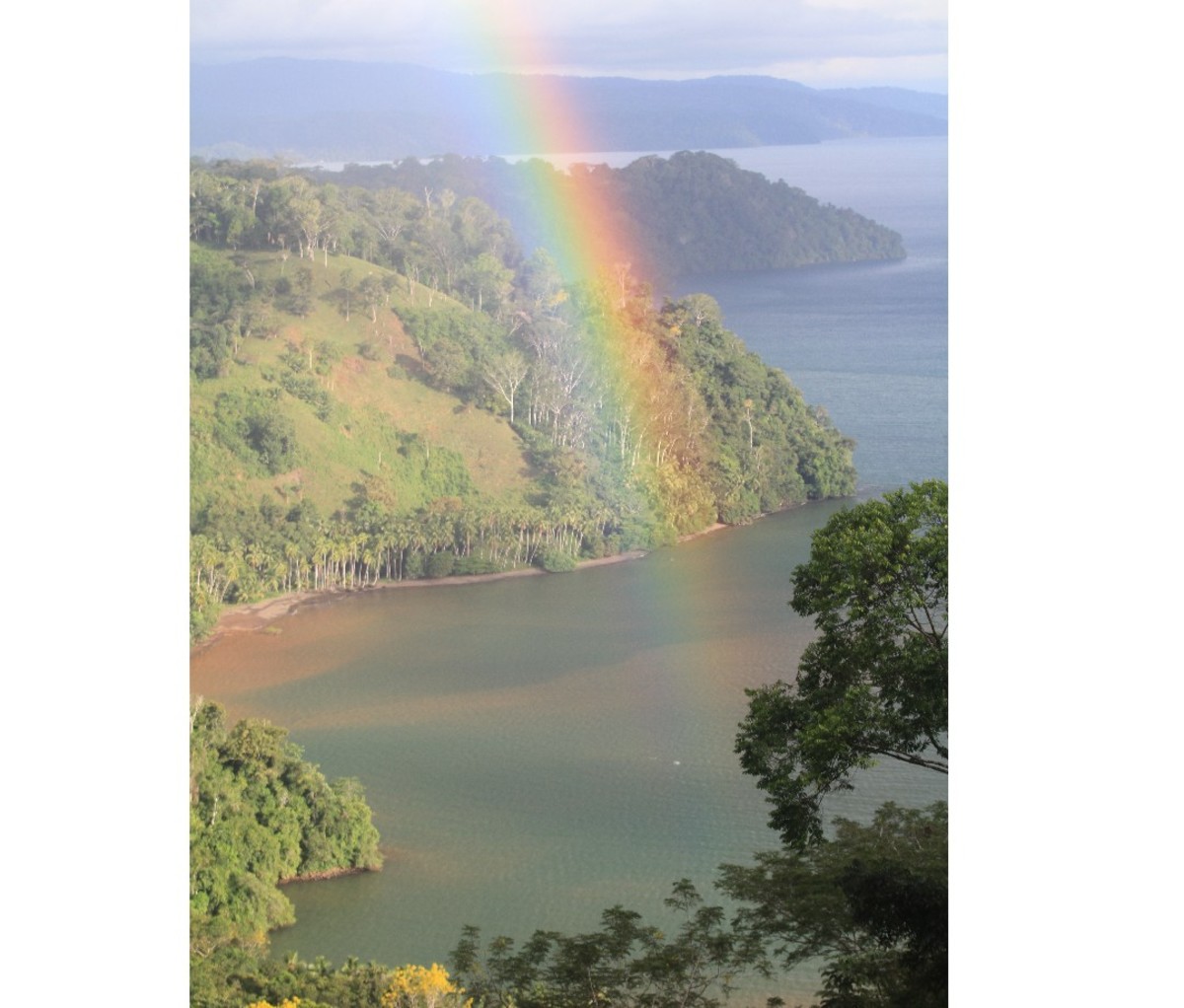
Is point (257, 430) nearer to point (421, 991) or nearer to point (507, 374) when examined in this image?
point (507, 374)

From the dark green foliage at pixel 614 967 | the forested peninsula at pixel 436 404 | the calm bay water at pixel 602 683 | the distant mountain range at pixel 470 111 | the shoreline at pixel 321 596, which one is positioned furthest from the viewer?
the forested peninsula at pixel 436 404

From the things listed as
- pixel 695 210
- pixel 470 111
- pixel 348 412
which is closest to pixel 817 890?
pixel 470 111

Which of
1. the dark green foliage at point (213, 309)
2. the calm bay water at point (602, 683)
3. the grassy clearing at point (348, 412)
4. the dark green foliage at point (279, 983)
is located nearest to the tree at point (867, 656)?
the calm bay water at point (602, 683)

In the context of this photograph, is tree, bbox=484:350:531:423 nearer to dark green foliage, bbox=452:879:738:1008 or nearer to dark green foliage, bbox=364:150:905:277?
dark green foliage, bbox=364:150:905:277

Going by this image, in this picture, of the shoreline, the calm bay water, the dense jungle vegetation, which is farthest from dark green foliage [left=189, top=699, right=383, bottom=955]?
the shoreline

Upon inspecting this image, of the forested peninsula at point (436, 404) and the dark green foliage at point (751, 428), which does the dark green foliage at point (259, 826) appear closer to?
the forested peninsula at point (436, 404)
